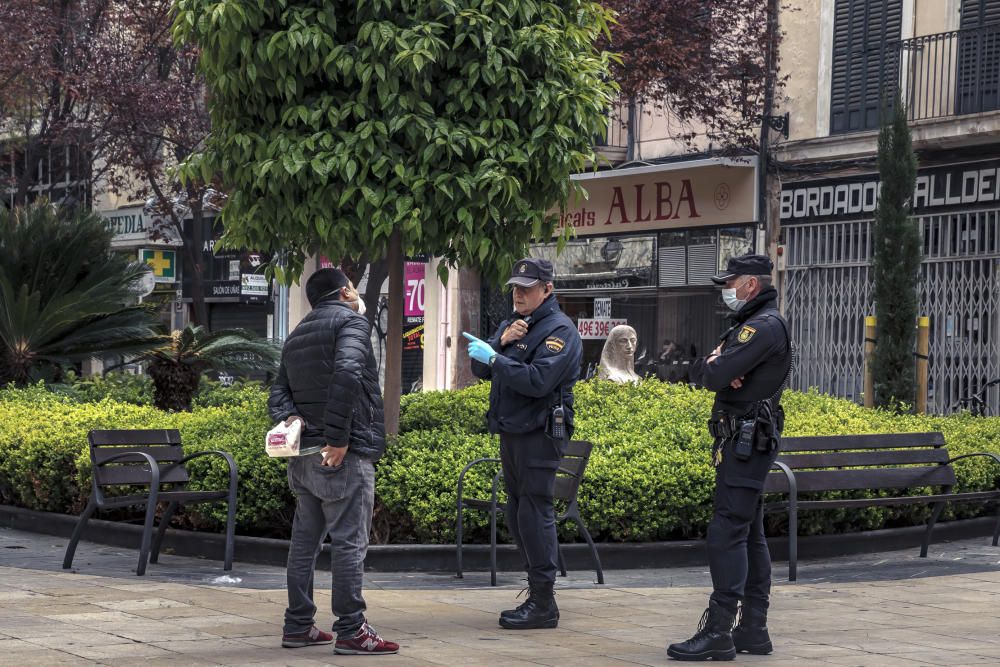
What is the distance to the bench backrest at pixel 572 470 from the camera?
348 inches

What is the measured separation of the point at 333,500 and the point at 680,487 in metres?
3.65

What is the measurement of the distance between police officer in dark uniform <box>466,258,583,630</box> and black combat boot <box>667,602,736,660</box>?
A: 982 millimetres

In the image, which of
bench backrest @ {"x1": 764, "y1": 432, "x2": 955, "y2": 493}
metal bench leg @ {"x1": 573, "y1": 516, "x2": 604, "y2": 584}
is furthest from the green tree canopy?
bench backrest @ {"x1": 764, "y1": 432, "x2": 955, "y2": 493}

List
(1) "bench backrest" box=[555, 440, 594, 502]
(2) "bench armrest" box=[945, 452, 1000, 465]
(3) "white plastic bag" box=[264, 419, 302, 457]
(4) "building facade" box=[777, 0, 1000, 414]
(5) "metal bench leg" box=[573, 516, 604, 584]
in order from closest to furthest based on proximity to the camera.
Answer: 1. (3) "white plastic bag" box=[264, 419, 302, 457]
2. (1) "bench backrest" box=[555, 440, 594, 502]
3. (5) "metal bench leg" box=[573, 516, 604, 584]
4. (2) "bench armrest" box=[945, 452, 1000, 465]
5. (4) "building facade" box=[777, 0, 1000, 414]

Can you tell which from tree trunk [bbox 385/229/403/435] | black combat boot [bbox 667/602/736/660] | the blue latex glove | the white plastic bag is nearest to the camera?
black combat boot [bbox 667/602/736/660]

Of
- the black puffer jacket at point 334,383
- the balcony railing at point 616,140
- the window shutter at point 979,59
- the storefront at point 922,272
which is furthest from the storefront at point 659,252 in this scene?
the black puffer jacket at point 334,383

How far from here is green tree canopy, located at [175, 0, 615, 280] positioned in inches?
400

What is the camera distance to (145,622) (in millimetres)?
7457

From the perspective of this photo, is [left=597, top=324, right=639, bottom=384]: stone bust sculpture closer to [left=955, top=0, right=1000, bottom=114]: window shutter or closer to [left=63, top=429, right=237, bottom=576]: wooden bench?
[left=63, top=429, right=237, bottom=576]: wooden bench

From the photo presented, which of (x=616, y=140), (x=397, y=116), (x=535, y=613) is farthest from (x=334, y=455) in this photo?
(x=616, y=140)

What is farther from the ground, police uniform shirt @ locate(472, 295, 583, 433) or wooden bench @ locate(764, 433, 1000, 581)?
police uniform shirt @ locate(472, 295, 583, 433)

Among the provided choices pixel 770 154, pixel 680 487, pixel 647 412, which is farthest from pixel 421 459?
pixel 770 154

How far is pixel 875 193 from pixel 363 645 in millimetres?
13949

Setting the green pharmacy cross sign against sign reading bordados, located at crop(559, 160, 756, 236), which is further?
the green pharmacy cross sign
